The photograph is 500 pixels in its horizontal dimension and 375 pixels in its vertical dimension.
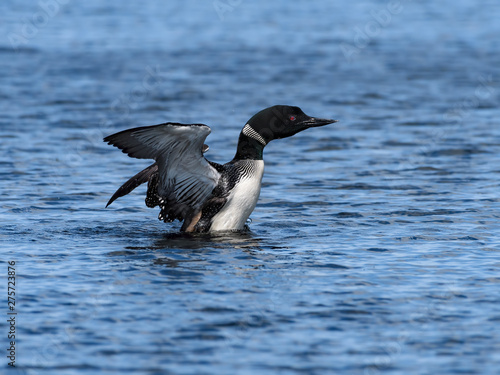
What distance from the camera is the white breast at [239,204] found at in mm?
9703

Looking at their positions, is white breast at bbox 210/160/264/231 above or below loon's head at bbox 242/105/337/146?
below

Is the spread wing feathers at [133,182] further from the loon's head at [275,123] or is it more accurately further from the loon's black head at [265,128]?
the loon's head at [275,123]

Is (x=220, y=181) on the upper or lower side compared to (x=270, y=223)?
upper

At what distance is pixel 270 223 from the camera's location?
1034cm

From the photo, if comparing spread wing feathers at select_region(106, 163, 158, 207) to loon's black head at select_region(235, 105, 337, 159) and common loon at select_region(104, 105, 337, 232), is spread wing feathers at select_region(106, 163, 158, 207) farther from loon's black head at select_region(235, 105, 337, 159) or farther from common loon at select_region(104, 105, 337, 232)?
loon's black head at select_region(235, 105, 337, 159)

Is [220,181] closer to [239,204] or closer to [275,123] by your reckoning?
[239,204]

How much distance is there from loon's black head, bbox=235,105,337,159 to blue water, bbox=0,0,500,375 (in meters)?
0.85

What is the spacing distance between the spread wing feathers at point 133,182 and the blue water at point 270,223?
1.11 feet

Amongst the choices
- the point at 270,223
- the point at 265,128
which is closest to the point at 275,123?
the point at 265,128

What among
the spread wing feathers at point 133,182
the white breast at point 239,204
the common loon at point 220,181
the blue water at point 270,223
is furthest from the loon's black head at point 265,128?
the spread wing feathers at point 133,182

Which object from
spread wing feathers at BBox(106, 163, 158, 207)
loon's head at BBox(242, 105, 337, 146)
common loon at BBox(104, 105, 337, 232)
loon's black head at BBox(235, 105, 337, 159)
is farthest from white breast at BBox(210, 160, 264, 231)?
spread wing feathers at BBox(106, 163, 158, 207)

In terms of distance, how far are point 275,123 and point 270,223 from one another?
110 centimetres

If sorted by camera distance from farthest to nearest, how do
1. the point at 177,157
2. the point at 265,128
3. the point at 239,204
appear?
the point at 265,128 < the point at 239,204 < the point at 177,157

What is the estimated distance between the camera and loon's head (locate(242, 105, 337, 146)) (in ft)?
32.6
